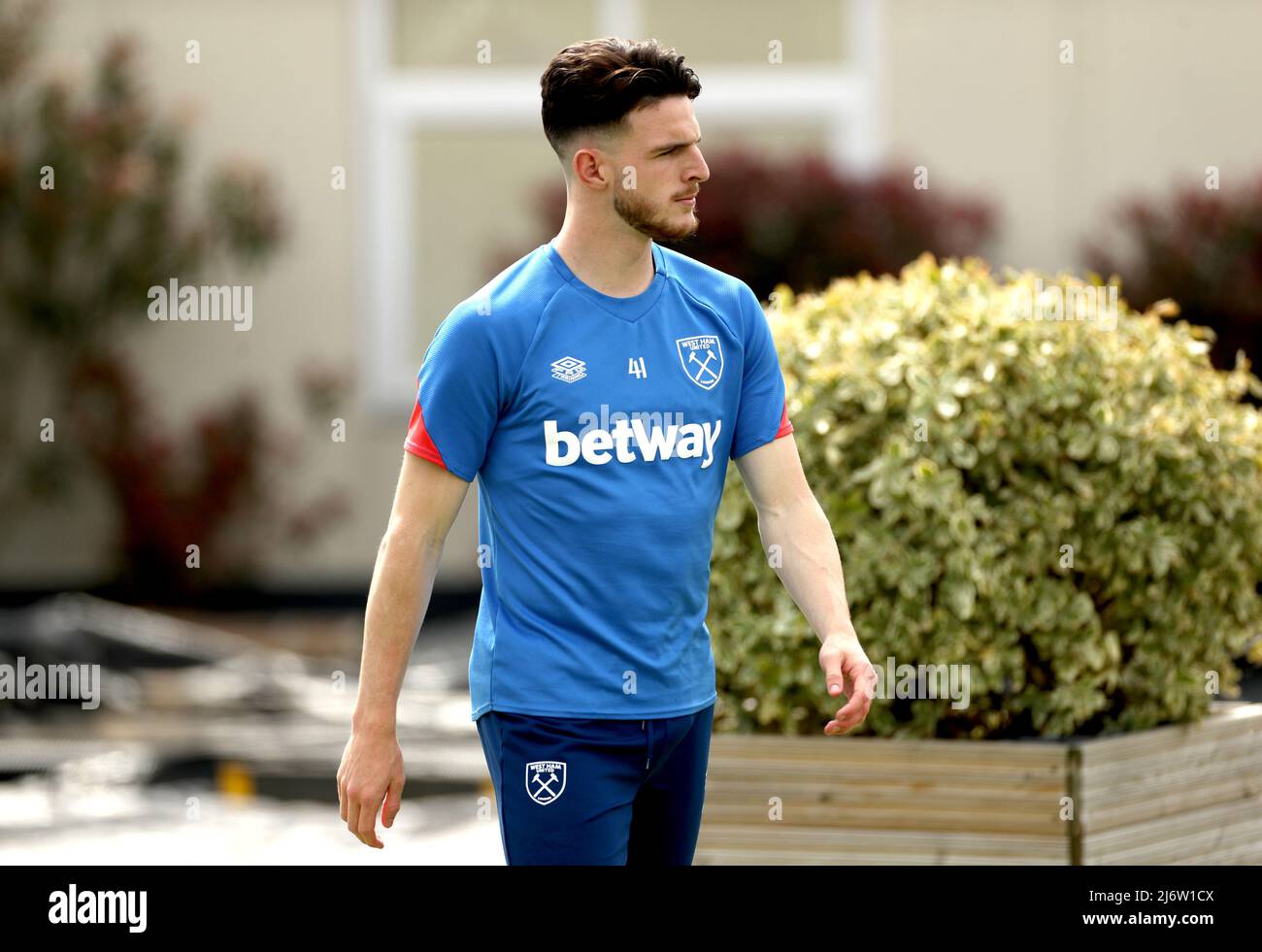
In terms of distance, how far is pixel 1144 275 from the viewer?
916 cm

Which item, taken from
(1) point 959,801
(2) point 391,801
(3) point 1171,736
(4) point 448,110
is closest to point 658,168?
(2) point 391,801

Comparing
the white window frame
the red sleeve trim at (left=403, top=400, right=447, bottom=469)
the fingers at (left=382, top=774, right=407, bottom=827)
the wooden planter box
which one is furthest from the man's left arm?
the white window frame

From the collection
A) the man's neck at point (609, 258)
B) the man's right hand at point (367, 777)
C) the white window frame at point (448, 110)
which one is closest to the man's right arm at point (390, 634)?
the man's right hand at point (367, 777)

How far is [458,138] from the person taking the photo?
10.5 m

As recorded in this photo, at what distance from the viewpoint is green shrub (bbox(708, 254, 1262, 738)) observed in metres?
4.01

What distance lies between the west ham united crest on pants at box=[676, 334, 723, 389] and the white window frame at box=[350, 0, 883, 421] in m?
7.73

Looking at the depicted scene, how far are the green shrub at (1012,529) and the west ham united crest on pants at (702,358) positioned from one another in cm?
129

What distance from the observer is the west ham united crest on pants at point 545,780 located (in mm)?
2674

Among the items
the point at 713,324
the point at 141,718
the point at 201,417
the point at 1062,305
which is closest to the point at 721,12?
the point at 201,417

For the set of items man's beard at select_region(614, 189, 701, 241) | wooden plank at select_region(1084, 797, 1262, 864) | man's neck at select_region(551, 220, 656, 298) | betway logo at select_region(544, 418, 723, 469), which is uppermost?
man's beard at select_region(614, 189, 701, 241)

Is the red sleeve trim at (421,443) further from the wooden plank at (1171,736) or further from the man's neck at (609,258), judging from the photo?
the wooden plank at (1171,736)

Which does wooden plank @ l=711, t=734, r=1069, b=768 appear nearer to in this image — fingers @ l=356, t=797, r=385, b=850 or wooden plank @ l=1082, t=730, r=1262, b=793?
wooden plank @ l=1082, t=730, r=1262, b=793

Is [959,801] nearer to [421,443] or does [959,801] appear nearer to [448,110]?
[421,443]

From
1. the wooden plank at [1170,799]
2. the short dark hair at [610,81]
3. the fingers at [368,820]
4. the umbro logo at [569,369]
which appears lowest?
the wooden plank at [1170,799]
